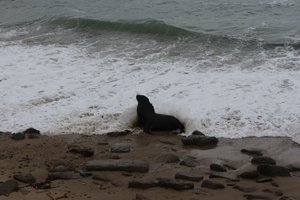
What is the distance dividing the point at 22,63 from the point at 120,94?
357cm

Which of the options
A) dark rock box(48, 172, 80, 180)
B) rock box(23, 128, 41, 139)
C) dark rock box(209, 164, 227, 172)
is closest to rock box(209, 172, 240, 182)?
dark rock box(209, 164, 227, 172)

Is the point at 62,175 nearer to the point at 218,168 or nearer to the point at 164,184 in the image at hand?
the point at 164,184

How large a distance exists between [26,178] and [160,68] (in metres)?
5.78

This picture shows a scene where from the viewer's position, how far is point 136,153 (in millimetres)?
7469

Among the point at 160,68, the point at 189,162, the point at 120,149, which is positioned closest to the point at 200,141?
the point at 189,162

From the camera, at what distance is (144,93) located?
9.85 meters

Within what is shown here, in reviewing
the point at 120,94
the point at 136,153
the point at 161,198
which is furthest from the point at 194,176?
the point at 120,94

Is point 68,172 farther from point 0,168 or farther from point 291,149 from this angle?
point 291,149

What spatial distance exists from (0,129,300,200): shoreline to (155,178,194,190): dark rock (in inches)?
0.5

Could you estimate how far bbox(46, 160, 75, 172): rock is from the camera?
258 inches

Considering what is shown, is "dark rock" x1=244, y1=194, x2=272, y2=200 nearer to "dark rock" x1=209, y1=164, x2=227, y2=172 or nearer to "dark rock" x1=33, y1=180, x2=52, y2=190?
"dark rock" x1=209, y1=164, x2=227, y2=172

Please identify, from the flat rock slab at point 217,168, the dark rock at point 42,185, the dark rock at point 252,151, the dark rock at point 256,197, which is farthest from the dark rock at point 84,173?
the dark rock at point 252,151

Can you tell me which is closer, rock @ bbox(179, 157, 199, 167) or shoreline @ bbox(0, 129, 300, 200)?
shoreline @ bbox(0, 129, 300, 200)

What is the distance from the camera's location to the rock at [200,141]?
7703mm
